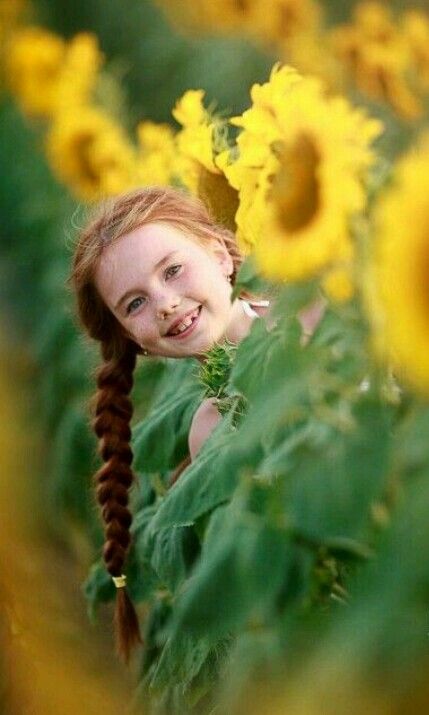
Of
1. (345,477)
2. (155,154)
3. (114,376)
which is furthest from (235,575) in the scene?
(155,154)

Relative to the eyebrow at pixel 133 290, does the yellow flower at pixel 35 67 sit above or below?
above

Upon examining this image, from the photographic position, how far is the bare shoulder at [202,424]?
0.79m

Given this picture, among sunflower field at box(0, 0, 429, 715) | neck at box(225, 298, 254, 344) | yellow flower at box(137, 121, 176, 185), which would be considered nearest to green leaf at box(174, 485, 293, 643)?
sunflower field at box(0, 0, 429, 715)

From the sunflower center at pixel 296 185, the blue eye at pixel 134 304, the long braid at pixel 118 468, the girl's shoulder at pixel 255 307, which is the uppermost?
the sunflower center at pixel 296 185

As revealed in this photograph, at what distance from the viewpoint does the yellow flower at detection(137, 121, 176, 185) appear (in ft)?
2.67

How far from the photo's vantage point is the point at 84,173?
2.79 feet

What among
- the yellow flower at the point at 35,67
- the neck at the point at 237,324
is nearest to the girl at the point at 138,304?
the neck at the point at 237,324

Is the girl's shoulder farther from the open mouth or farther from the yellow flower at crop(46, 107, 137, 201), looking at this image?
the yellow flower at crop(46, 107, 137, 201)

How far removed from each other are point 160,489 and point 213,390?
0.30ft

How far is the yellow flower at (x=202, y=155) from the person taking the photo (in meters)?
0.78

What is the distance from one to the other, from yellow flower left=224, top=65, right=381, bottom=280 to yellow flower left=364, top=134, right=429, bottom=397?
0.02 m

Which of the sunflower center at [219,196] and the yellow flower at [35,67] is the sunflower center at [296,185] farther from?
the yellow flower at [35,67]

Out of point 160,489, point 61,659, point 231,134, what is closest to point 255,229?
point 231,134

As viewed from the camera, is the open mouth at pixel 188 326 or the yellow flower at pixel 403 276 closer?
the yellow flower at pixel 403 276
